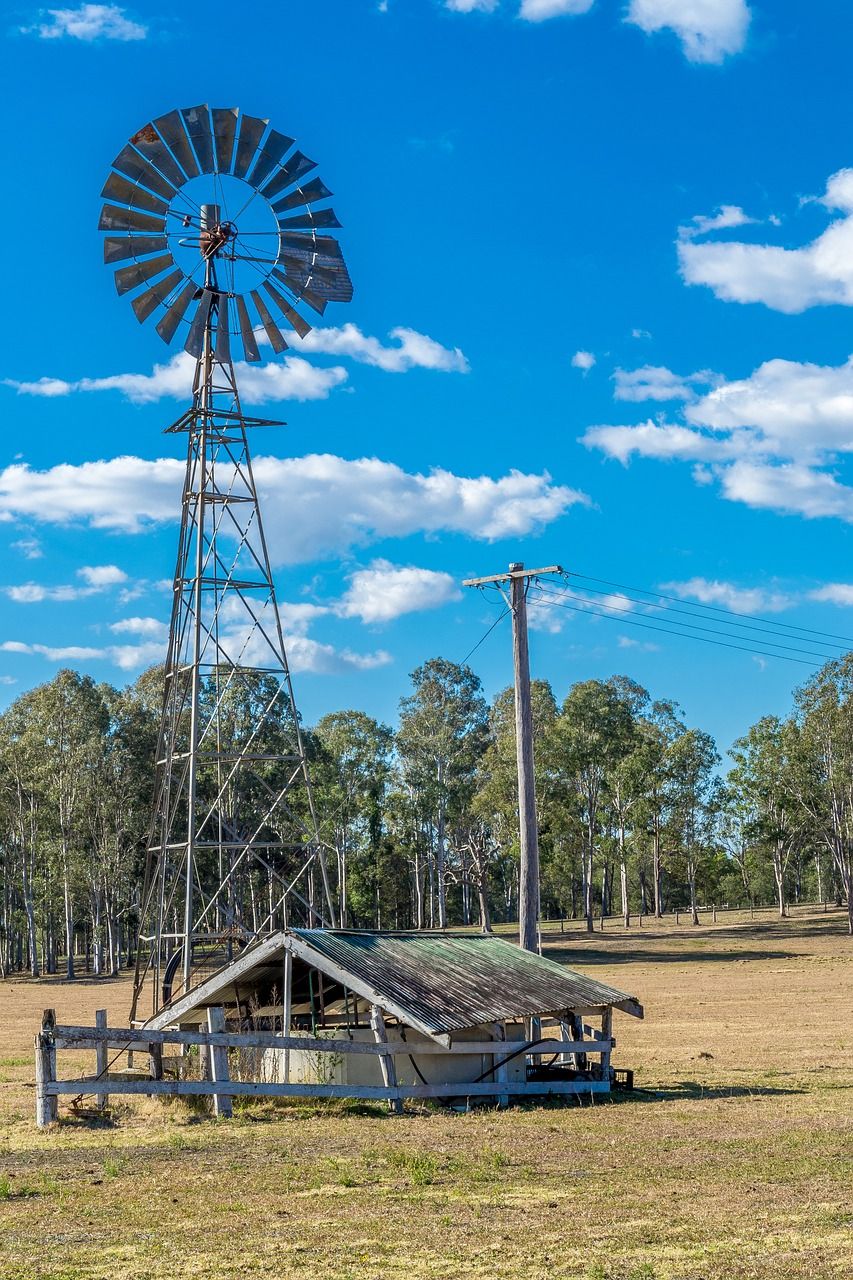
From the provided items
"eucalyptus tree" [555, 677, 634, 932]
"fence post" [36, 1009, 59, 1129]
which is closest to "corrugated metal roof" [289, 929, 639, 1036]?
"fence post" [36, 1009, 59, 1129]

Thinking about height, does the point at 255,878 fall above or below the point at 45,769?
below

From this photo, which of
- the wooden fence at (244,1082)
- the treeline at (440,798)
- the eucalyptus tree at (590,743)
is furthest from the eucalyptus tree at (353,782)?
the wooden fence at (244,1082)

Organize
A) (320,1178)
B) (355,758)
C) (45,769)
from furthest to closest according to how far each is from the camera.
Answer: (355,758), (45,769), (320,1178)

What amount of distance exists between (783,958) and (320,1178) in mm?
55891

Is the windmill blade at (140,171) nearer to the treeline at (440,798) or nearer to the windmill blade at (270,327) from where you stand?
the windmill blade at (270,327)

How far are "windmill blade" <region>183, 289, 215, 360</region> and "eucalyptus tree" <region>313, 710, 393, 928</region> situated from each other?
2365 inches

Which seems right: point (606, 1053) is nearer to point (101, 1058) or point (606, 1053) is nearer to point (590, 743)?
point (101, 1058)

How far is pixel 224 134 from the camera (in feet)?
90.7

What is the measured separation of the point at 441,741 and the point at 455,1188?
77511 mm

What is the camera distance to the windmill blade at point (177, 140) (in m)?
27.2

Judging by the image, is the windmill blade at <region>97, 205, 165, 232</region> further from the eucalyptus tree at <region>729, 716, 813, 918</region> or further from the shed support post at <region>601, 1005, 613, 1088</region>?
the eucalyptus tree at <region>729, 716, 813, 918</region>

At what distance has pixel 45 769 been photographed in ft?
241

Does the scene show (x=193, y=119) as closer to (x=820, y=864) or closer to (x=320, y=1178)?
(x=320, y=1178)

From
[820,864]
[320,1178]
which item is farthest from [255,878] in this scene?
[320,1178]
